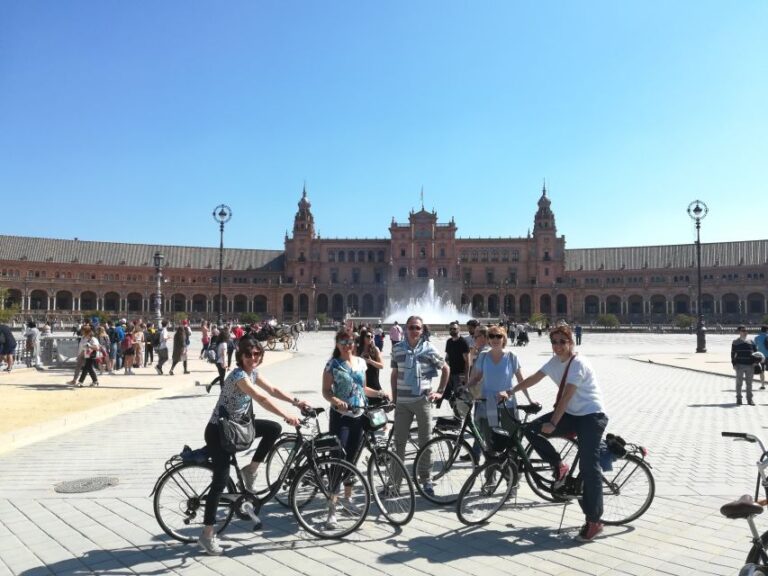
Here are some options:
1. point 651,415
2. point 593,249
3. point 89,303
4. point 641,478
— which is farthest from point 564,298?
point 641,478

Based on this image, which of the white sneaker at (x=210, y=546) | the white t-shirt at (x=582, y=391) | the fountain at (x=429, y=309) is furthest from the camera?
the fountain at (x=429, y=309)

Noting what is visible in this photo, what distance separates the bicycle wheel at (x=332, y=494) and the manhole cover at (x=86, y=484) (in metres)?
2.86

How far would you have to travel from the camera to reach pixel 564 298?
102375mm

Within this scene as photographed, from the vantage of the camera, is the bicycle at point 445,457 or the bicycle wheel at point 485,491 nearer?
the bicycle wheel at point 485,491

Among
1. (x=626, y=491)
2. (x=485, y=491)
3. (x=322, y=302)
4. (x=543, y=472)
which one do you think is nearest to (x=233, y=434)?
(x=485, y=491)

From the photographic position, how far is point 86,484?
7.32 meters

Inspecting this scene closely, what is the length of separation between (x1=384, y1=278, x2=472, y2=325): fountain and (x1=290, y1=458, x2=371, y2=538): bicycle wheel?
57702 millimetres

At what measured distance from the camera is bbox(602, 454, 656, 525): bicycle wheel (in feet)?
19.9

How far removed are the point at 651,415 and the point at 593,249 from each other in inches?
3958

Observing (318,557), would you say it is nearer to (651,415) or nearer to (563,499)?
(563,499)

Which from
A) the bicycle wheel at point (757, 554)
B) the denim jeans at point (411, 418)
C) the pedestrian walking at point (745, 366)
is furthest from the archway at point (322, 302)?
the bicycle wheel at point (757, 554)

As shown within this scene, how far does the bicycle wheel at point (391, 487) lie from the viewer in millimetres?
6004

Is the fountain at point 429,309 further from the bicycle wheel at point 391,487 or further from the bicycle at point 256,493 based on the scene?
the bicycle at point 256,493

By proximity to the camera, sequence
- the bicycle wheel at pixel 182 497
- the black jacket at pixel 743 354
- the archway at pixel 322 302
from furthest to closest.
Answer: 1. the archway at pixel 322 302
2. the black jacket at pixel 743 354
3. the bicycle wheel at pixel 182 497
